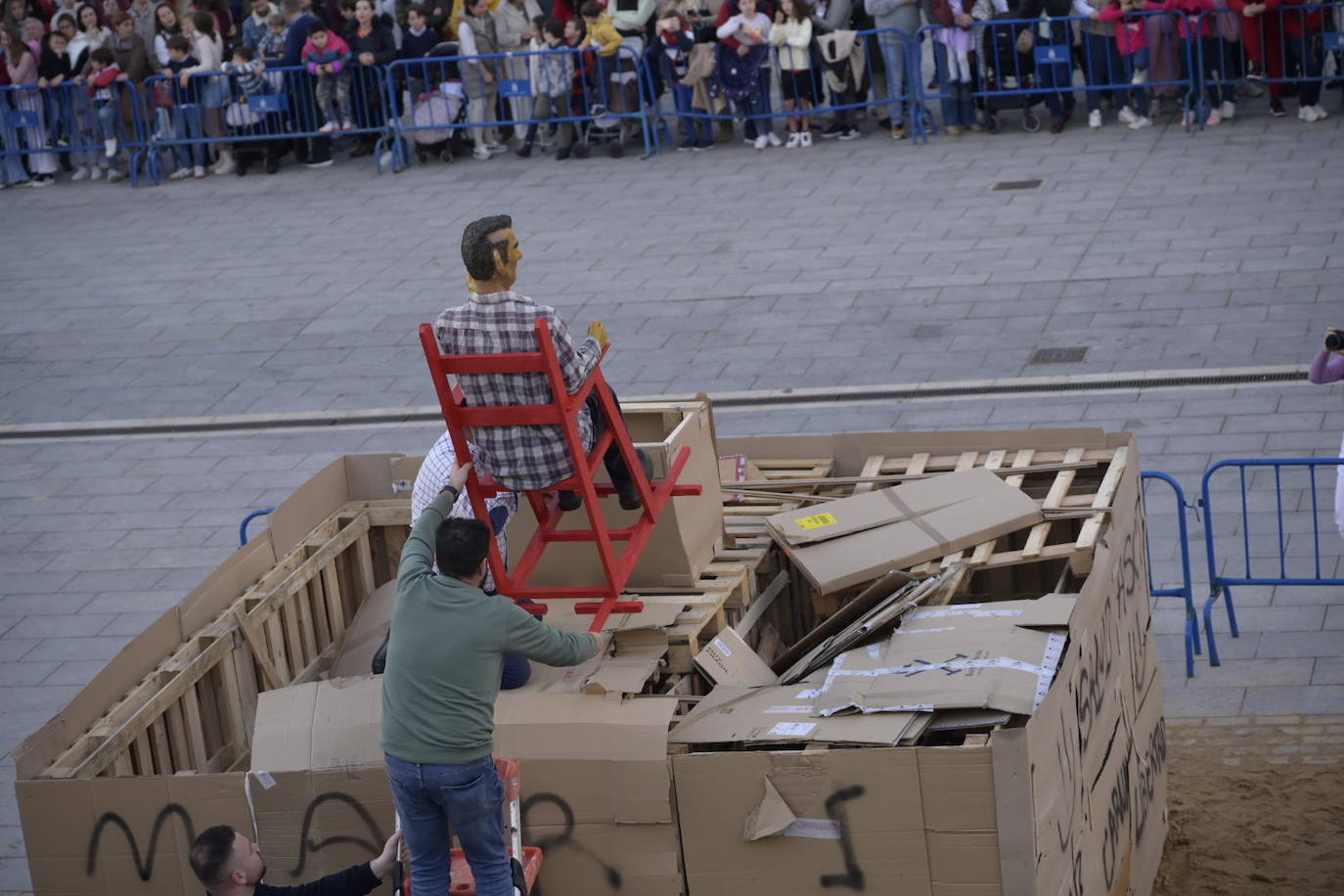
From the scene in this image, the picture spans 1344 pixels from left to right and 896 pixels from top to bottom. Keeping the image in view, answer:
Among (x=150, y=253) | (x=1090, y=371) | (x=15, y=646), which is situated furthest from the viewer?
(x=150, y=253)

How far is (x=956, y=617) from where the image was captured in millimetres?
7152

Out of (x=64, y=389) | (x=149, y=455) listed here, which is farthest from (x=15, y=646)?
(x=64, y=389)

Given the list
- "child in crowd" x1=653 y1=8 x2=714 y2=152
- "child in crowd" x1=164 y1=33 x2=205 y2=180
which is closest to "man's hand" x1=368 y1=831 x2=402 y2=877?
"child in crowd" x1=653 y1=8 x2=714 y2=152

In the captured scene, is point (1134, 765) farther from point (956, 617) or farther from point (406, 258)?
point (406, 258)

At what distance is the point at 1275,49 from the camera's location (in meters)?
19.6

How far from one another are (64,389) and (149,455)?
7.39 feet

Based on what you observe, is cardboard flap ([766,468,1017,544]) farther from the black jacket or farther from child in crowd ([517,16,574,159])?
child in crowd ([517,16,574,159])

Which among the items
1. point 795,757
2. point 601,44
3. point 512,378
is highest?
point 601,44

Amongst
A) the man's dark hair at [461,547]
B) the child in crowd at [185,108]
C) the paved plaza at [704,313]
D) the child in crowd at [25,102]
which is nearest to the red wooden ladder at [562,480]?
the man's dark hair at [461,547]

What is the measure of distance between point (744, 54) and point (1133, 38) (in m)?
4.22

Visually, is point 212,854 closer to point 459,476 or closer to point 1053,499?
point 459,476

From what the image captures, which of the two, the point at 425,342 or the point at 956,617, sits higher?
the point at 425,342

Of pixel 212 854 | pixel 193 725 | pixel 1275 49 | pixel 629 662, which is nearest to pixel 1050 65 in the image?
pixel 1275 49

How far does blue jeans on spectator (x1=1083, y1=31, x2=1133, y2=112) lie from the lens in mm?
20203
